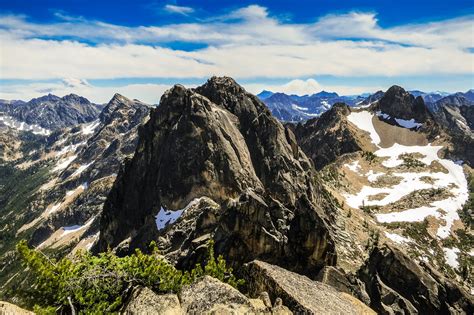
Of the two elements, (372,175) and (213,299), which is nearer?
(213,299)

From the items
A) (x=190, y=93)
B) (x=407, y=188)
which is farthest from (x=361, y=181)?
(x=190, y=93)

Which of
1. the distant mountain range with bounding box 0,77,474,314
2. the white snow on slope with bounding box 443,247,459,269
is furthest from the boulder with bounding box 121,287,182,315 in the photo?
the white snow on slope with bounding box 443,247,459,269

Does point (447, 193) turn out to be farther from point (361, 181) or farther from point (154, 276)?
point (154, 276)

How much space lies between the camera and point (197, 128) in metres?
82.1

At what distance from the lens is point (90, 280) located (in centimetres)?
2609

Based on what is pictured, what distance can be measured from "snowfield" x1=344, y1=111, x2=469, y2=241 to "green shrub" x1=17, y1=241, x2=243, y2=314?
112m

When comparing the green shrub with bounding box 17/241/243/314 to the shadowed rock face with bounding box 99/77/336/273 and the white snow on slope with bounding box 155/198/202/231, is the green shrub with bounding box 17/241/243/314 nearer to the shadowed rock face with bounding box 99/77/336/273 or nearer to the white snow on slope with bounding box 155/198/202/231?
the shadowed rock face with bounding box 99/77/336/273

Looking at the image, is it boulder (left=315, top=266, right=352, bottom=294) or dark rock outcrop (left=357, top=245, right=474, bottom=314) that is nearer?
boulder (left=315, top=266, right=352, bottom=294)

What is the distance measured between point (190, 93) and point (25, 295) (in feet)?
228

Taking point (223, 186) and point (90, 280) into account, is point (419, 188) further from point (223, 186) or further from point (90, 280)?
point (90, 280)

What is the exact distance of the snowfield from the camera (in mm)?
128750

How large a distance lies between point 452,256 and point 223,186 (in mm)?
77334

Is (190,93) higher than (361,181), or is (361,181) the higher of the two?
(190,93)

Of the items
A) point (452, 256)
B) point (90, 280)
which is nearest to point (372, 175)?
point (452, 256)
